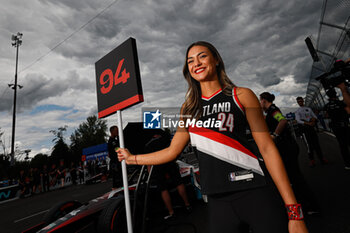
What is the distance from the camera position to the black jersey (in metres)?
1.00

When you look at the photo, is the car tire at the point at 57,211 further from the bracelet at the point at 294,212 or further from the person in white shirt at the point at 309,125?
the person in white shirt at the point at 309,125

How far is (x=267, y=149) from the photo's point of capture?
3.17ft

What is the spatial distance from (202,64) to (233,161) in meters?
0.61

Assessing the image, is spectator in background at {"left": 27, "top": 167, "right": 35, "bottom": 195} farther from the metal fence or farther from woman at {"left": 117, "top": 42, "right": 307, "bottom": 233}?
the metal fence

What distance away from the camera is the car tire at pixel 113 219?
250cm

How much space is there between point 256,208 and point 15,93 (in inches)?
963

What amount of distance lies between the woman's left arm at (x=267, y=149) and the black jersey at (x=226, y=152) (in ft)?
0.15

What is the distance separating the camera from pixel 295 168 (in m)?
2.79

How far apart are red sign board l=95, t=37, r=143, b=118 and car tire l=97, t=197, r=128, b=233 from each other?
1.26 m

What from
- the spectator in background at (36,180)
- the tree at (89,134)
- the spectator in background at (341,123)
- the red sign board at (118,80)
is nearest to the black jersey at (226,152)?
the red sign board at (118,80)

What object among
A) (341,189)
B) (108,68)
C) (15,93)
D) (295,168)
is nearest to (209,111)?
(108,68)

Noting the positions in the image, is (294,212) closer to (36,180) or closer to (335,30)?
(335,30)

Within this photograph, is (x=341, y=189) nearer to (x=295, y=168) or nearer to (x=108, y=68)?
(x=295, y=168)

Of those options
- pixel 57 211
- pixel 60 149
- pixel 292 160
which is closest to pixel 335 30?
pixel 292 160
